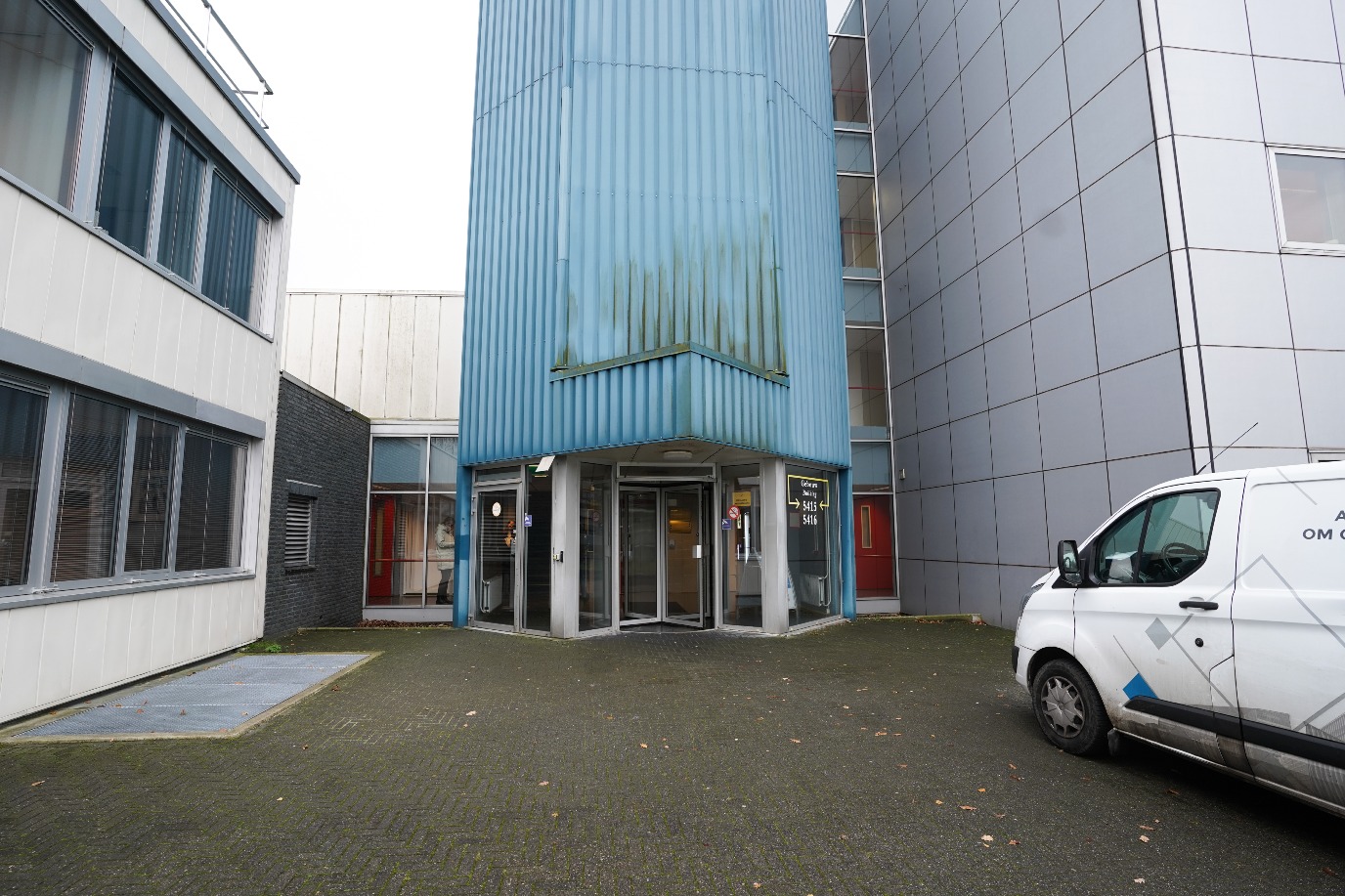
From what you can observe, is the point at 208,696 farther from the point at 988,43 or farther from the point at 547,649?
the point at 988,43

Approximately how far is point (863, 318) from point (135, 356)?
1462cm

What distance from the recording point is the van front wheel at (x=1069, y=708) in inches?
199

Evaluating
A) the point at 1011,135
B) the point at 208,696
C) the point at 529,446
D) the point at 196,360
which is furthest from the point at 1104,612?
the point at 1011,135

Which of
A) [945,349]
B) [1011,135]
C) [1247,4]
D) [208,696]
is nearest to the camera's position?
[208,696]

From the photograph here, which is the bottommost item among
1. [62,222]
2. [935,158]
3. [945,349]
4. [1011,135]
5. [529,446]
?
[529,446]

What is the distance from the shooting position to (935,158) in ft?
49.7

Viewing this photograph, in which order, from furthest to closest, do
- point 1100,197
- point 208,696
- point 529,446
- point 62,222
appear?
point 529,446
point 1100,197
point 208,696
point 62,222

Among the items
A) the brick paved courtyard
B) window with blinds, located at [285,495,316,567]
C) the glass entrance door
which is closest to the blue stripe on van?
the brick paved courtyard

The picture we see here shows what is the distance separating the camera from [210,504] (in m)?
9.23

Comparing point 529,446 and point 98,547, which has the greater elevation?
point 529,446

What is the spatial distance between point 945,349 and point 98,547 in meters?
14.0

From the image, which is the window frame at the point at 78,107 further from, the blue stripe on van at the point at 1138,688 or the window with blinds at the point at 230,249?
the blue stripe on van at the point at 1138,688

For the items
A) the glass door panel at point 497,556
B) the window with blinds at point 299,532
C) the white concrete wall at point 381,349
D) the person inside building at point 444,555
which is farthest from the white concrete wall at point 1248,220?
the white concrete wall at point 381,349

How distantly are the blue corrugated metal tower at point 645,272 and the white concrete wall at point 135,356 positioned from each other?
3556 mm
